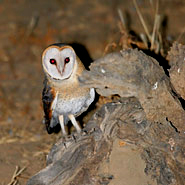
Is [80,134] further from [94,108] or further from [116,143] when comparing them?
[94,108]

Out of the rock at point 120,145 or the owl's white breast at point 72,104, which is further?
the owl's white breast at point 72,104

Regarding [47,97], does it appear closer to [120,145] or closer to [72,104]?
[72,104]

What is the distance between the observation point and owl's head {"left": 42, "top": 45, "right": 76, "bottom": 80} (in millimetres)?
2750

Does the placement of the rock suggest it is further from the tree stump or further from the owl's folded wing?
the owl's folded wing

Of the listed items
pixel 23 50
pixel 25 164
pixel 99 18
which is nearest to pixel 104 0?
pixel 99 18

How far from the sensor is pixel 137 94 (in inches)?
98.3

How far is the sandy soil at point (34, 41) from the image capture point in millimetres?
3712

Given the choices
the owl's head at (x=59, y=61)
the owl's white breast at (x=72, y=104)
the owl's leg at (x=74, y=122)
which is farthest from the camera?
the owl's leg at (x=74, y=122)

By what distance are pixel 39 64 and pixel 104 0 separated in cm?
222

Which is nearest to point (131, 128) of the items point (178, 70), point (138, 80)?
point (138, 80)

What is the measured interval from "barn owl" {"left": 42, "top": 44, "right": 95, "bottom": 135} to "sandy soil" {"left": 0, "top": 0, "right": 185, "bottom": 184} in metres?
0.53

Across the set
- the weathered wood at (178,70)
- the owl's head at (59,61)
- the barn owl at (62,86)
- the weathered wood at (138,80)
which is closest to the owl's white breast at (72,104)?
the barn owl at (62,86)

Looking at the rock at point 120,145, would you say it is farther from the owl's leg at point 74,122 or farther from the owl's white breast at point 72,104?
the owl's leg at point 74,122

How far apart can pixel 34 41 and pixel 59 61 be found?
350 cm
